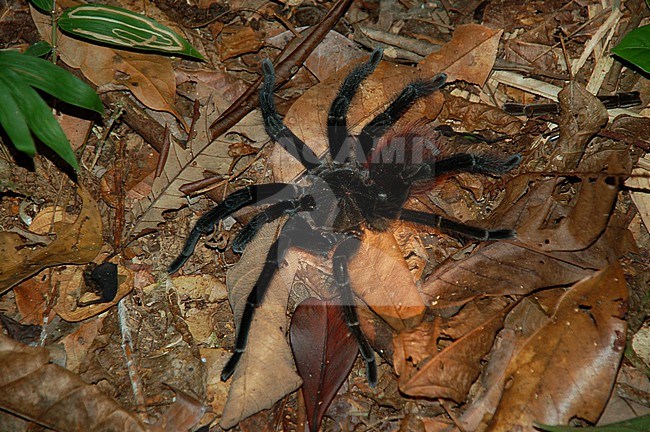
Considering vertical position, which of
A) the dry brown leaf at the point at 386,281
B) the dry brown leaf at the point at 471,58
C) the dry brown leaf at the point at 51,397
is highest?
the dry brown leaf at the point at 471,58

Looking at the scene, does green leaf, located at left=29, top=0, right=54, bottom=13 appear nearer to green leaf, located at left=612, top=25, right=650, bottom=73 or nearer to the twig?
the twig

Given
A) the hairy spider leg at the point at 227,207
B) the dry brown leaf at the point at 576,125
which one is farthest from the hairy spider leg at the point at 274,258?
the dry brown leaf at the point at 576,125

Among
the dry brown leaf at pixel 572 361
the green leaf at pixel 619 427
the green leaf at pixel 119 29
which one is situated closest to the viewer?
the green leaf at pixel 619 427

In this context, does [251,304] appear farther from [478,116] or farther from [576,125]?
[576,125]

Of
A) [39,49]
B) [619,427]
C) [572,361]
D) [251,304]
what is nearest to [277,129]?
[251,304]

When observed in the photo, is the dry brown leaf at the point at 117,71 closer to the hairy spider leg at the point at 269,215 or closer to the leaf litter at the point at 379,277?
the leaf litter at the point at 379,277

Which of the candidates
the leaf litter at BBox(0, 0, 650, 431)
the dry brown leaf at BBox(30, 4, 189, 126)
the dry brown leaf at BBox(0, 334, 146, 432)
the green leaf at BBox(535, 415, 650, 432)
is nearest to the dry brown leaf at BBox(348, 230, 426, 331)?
the leaf litter at BBox(0, 0, 650, 431)
